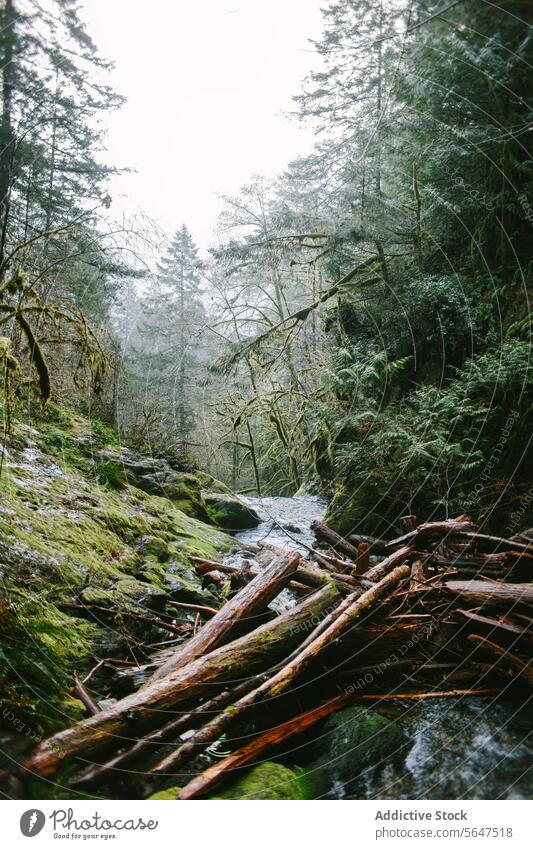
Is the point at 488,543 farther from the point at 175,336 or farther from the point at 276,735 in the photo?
the point at 175,336

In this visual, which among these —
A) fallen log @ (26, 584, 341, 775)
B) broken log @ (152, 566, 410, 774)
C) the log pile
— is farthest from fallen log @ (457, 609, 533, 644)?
fallen log @ (26, 584, 341, 775)

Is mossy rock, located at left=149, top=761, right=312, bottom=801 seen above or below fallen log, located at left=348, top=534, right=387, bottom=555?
above

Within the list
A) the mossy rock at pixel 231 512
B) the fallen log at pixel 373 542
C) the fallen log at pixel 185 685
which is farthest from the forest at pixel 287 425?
the mossy rock at pixel 231 512

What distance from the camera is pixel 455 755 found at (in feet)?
7.16

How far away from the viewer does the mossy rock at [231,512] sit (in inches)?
358

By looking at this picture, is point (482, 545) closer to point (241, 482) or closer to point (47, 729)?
point (47, 729)

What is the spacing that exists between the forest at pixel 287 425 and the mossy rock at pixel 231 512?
1.28m

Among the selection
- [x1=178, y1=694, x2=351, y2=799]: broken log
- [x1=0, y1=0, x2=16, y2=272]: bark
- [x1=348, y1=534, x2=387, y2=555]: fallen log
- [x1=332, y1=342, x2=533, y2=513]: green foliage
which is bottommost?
[x1=348, y1=534, x2=387, y2=555]: fallen log

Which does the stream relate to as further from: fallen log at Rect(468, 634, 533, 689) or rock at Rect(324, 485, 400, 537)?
rock at Rect(324, 485, 400, 537)

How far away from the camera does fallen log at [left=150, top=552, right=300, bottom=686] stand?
2.53 meters

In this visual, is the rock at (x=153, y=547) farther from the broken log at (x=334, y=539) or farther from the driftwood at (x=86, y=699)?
the broken log at (x=334, y=539)

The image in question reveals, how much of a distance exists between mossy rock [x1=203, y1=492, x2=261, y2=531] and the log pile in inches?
208

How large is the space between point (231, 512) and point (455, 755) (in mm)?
7339

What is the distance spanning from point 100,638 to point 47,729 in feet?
3.86
